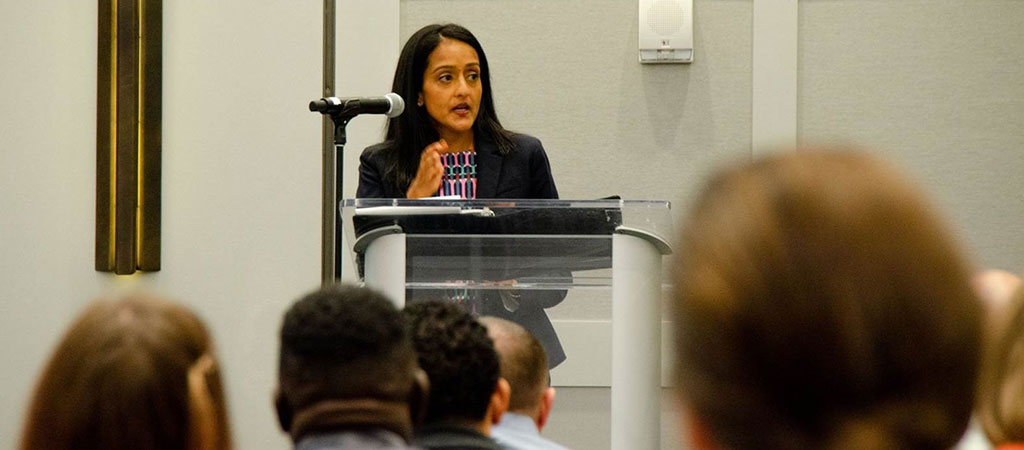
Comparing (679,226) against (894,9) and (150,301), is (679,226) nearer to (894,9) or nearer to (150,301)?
(150,301)

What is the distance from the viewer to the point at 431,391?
4.99ft

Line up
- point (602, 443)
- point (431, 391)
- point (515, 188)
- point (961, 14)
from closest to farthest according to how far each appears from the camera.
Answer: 1. point (431, 391)
2. point (602, 443)
3. point (515, 188)
4. point (961, 14)

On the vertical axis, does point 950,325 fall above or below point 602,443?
above

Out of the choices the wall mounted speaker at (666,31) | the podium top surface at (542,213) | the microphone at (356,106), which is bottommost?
the podium top surface at (542,213)

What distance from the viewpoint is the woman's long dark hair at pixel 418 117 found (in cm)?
330

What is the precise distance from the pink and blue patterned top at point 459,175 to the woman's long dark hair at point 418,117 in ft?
0.26

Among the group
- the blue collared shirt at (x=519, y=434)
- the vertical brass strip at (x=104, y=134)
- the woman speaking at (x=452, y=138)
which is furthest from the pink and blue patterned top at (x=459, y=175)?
the vertical brass strip at (x=104, y=134)

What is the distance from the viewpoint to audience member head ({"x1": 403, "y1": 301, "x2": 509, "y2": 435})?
60.4 inches

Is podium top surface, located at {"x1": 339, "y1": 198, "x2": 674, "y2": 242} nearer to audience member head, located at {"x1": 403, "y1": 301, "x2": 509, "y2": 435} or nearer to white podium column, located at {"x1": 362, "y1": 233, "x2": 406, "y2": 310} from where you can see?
white podium column, located at {"x1": 362, "y1": 233, "x2": 406, "y2": 310}

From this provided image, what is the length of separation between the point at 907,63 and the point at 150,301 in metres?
3.77

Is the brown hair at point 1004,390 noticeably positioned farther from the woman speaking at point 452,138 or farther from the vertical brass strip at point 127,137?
the vertical brass strip at point 127,137

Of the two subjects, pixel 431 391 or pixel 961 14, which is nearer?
pixel 431 391

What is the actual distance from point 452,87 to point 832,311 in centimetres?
272

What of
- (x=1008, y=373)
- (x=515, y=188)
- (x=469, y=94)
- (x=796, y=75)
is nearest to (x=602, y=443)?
(x=515, y=188)
